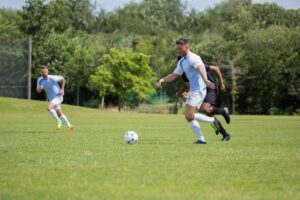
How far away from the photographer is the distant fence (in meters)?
59.8

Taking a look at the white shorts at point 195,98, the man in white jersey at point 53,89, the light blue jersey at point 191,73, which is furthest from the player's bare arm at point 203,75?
the man in white jersey at point 53,89

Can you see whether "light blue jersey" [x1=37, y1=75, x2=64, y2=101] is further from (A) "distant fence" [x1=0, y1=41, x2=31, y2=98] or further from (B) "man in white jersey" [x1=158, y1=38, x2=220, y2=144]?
(A) "distant fence" [x1=0, y1=41, x2=31, y2=98]

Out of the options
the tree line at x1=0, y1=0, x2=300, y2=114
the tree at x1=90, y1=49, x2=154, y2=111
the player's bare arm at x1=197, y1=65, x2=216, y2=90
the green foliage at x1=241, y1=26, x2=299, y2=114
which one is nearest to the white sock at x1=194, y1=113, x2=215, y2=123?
the player's bare arm at x1=197, y1=65, x2=216, y2=90

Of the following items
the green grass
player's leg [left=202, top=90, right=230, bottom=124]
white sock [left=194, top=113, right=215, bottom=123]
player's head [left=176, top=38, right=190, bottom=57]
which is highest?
player's head [left=176, top=38, right=190, bottom=57]

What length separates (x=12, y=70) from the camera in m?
60.4

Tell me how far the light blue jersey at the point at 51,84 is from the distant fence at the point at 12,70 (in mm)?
37043

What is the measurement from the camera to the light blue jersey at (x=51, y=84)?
23.2m

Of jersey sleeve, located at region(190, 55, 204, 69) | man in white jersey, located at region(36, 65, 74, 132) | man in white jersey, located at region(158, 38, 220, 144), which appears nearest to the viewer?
jersey sleeve, located at region(190, 55, 204, 69)

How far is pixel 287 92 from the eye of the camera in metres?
69.9

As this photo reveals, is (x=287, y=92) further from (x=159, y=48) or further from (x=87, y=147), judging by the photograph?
(x=87, y=147)

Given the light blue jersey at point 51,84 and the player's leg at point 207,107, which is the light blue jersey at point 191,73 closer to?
the player's leg at point 207,107

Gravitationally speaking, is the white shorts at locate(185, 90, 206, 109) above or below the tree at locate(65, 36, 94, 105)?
below

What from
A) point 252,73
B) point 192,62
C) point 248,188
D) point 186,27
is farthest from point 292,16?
point 248,188

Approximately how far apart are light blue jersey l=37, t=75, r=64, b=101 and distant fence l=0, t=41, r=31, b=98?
37.0 m
